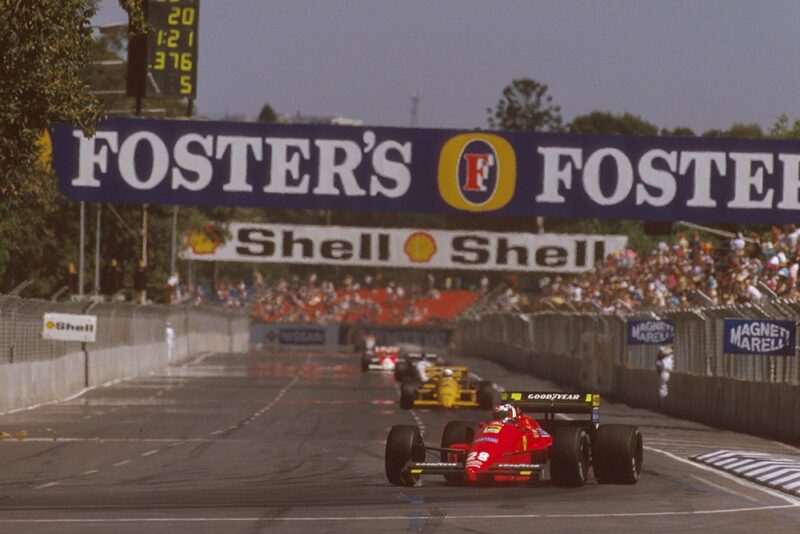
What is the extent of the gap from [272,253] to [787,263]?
183ft

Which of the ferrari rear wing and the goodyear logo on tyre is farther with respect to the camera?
the goodyear logo on tyre

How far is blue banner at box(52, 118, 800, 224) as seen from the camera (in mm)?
44375

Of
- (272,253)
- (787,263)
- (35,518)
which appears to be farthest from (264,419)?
(272,253)

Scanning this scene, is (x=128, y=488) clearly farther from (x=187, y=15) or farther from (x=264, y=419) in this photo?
(x=187, y=15)

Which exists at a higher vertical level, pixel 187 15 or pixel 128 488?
pixel 187 15

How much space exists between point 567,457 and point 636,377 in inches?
1122

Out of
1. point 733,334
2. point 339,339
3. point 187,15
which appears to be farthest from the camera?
point 339,339

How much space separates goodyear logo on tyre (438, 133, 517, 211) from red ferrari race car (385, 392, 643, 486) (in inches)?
949

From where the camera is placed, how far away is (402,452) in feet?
64.6

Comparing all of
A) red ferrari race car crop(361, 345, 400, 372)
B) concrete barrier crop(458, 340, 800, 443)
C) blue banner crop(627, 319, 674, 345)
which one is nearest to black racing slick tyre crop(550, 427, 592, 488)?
concrete barrier crop(458, 340, 800, 443)

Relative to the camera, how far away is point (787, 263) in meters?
42.6

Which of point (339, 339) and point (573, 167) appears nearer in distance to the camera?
point (573, 167)

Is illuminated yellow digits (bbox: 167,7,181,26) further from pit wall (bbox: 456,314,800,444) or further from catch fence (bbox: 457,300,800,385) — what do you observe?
pit wall (bbox: 456,314,800,444)

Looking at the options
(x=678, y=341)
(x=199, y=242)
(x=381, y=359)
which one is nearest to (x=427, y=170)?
(x=678, y=341)
